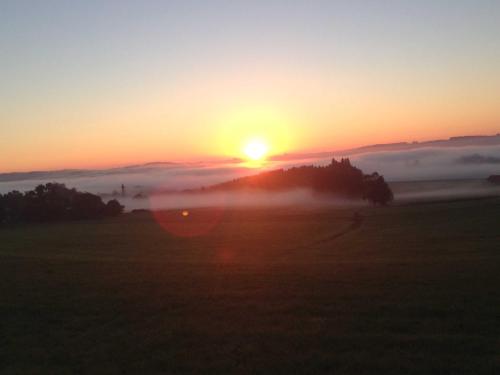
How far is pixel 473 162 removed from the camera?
19975cm

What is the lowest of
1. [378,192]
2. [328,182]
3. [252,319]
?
[378,192]

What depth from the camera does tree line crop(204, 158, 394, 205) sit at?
93.9 meters

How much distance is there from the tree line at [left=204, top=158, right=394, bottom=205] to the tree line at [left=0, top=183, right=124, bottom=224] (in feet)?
155

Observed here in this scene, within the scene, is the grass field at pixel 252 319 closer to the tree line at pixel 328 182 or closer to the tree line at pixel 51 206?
the tree line at pixel 51 206

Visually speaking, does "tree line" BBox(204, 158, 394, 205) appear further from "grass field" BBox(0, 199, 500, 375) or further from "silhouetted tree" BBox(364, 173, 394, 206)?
"grass field" BBox(0, 199, 500, 375)

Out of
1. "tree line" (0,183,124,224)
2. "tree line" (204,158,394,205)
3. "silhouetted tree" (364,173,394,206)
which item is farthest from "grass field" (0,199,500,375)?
"tree line" (204,158,394,205)

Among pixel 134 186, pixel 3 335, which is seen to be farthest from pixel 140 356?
pixel 134 186

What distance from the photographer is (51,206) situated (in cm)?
8631

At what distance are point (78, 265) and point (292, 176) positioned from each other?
130m

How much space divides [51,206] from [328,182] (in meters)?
63.4

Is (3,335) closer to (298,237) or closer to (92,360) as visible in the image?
(92,360)

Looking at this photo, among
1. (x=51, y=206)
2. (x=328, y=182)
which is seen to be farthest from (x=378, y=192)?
(x=51, y=206)

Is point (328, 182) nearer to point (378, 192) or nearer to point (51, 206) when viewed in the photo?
point (378, 192)

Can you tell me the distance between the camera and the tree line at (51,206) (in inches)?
3403
